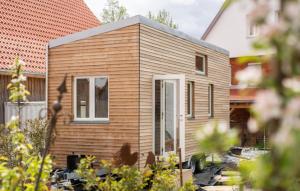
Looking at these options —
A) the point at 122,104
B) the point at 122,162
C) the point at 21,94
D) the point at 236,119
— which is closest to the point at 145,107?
the point at 122,104

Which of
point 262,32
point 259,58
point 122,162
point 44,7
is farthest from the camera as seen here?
point 44,7

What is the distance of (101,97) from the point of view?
11422 mm

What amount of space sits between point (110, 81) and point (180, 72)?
256 cm

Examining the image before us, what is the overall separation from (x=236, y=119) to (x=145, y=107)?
13618 millimetres

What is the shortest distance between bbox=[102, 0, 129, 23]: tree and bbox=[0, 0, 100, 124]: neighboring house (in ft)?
57.8

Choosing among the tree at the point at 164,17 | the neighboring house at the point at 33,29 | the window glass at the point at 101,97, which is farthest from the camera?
the tree at the point at 164,17

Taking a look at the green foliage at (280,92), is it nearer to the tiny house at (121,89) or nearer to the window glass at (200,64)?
the tiny house at (121,89)

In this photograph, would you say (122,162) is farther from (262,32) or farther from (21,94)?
(262,32)

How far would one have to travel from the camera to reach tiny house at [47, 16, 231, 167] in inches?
427

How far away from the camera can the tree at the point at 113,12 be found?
1543 inches

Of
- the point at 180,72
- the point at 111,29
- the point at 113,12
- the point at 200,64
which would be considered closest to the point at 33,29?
the point at 200,64

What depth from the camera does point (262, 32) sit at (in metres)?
1.50

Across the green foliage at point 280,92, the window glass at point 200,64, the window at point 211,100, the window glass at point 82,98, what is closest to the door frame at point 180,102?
the window glass at point 82,98

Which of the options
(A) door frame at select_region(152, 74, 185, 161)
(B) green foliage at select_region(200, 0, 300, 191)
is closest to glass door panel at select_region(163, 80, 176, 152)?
(A) door frame at select_region(152, 74, 185, 161)
